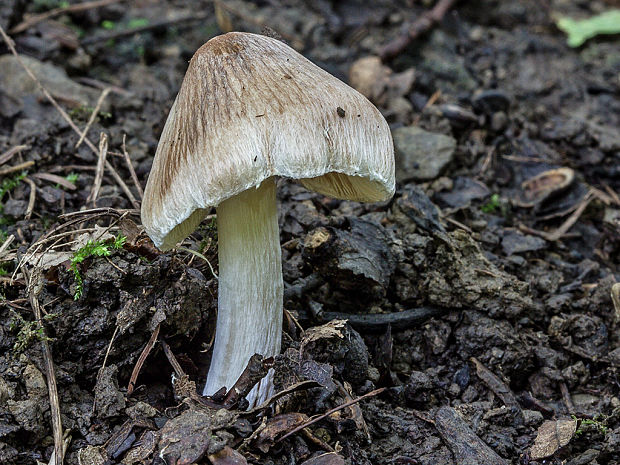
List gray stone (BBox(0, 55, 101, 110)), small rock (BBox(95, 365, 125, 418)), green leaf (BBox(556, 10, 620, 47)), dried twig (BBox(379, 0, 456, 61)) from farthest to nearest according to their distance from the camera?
green leaf (BBox(556, 10, 620, 47)) < dried twig (BBox(379, 0, 456, 61)) < gray stone (BBox(0, 55, 101, 110)) < small rock (BBox(95, 365, 125, 418))

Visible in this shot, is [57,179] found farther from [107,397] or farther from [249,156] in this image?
[249,156]

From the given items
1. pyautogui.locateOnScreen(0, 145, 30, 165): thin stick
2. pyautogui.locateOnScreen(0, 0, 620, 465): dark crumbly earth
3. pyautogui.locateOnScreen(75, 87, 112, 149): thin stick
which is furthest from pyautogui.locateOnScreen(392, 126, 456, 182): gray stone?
pyautogui.locateOnScreen(0, 145, 30, 165): thin stick

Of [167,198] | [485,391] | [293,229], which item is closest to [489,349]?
[485,391]

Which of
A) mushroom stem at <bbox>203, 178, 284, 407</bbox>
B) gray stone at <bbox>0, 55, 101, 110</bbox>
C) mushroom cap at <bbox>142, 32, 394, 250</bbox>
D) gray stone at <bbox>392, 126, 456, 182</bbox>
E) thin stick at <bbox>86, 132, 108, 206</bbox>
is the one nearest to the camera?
mushroom cap at <bbox>142, 32, 394, 250</bbox>

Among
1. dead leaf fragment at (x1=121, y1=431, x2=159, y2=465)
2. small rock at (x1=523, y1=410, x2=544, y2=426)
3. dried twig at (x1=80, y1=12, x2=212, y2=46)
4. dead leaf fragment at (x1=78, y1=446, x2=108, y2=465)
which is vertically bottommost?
small rock at (x1=523, y1=410, x2=544, y2=426)

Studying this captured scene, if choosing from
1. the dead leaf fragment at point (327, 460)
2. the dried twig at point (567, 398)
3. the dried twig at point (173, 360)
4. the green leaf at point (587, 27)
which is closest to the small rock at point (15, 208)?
the dried twig at point (173, 360)

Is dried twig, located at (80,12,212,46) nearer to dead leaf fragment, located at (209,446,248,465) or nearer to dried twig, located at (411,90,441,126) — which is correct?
dried twig, located at (411,90,441,126)
